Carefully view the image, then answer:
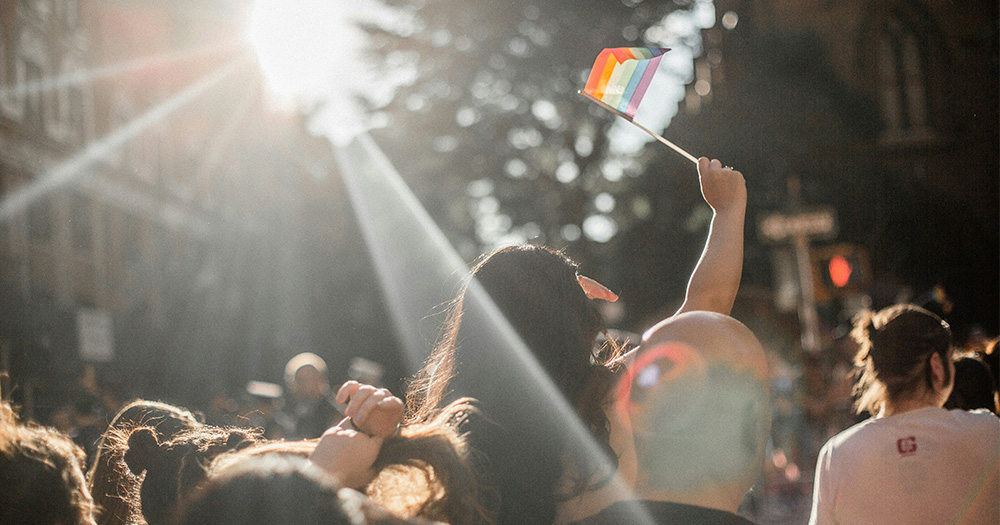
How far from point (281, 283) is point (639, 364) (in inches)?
1291

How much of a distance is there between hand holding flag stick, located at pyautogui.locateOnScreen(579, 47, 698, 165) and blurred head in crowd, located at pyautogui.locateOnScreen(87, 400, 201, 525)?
1624 millimetres

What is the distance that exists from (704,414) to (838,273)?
972 centimetres

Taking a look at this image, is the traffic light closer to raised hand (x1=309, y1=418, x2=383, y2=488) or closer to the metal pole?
the metal pole

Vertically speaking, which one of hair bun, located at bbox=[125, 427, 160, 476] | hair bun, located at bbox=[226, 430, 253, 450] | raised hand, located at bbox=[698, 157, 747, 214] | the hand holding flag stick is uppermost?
the hand holding flag stick

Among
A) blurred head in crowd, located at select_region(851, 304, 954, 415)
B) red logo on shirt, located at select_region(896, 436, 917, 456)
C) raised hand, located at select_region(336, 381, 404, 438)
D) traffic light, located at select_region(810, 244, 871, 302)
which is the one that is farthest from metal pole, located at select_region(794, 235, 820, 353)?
raised hand, located at select_region(336, 381, 404, 438)

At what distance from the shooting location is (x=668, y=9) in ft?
50.6

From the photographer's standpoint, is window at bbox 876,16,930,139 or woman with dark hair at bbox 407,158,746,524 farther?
window at bbox 876,16,930,139

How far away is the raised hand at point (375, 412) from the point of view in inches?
62.3

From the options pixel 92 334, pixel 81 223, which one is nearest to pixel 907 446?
pixel 92 334

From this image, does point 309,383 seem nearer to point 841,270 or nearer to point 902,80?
point 841,270

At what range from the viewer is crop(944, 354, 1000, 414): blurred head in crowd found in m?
3.66

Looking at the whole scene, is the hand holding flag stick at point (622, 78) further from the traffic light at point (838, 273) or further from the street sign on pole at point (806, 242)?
the street sign on pole at point (806, 242)

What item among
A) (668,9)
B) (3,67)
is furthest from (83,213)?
(668,9)

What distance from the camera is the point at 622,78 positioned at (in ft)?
9.30
